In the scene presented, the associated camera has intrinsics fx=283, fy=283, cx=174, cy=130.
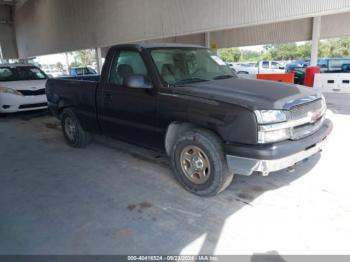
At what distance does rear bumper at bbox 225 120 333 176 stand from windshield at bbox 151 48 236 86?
1.22m

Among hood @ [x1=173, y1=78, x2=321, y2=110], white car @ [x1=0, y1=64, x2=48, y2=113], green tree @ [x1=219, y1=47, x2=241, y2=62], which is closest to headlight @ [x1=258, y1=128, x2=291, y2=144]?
hood @ [x1=173, y1=78, x2=321, y2=110]

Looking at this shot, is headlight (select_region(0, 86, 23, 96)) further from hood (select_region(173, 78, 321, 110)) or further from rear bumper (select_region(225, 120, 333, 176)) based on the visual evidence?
rear bumper (select_region(225, 120, 333, 176))

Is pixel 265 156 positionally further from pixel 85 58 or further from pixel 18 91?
pixel 85 58

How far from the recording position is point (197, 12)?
12.9 meters

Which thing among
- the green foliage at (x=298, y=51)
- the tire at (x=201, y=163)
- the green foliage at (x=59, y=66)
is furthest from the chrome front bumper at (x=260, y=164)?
the green foliage at (x=59, y=66)

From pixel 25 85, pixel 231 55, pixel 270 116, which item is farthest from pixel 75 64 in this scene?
pixel 270 116

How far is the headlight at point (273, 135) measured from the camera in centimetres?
276

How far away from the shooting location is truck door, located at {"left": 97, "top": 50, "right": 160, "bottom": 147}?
370 cm

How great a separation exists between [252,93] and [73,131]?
3565mm

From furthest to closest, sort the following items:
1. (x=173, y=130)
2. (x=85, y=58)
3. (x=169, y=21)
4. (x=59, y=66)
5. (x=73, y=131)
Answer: (x=85, y=58), (x=59, y=66), (x=169, y=21), (x=73, y=131), (x=173, y=130)

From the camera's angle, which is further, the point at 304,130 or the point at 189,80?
the point at 189,80

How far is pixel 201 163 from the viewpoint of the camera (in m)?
3.28

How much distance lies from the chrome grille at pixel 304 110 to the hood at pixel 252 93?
2.2 inches

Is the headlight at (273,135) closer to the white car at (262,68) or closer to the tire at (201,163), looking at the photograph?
the tire at (201,163)
